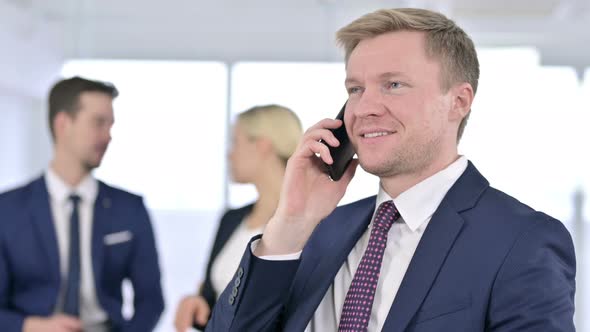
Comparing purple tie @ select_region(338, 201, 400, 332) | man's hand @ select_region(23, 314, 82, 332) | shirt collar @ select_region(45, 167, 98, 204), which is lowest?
man's hand @ select_region(23, 314, 82, 332)

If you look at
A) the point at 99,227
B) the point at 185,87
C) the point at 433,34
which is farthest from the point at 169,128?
the point at 433,34

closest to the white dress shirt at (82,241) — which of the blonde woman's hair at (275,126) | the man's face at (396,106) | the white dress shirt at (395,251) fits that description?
the blonde woman's hair at (275,126)

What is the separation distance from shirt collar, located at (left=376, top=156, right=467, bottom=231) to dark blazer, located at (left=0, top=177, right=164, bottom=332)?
7.41ft

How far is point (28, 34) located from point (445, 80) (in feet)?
9.48

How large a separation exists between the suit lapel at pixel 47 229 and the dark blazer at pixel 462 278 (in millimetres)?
2011

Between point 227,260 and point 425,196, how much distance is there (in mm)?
2199

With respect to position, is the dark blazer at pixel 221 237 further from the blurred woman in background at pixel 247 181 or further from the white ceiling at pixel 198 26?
the white ceiling at pixel 198 26

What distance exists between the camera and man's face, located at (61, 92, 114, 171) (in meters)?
3.99

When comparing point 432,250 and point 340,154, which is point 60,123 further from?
point 432,250

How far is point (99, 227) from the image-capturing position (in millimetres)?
3910

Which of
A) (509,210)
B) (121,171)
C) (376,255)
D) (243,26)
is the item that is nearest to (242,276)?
(376,255)

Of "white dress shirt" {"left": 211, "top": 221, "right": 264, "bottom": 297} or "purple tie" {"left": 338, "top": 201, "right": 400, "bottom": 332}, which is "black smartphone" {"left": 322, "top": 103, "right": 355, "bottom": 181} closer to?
"purple tie" {"left": 338, "top": 201, "right": 400, "bottom": 332}

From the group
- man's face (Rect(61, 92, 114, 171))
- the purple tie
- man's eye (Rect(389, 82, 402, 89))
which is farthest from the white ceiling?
the purple tie

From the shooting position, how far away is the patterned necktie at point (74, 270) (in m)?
3.82
